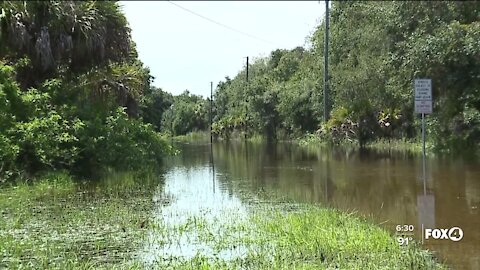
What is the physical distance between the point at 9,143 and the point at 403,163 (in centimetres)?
1441

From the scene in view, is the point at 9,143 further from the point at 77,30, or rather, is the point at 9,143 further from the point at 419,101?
the point at 419,101

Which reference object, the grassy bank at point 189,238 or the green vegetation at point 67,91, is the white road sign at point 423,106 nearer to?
the grassy bank at point 189,238

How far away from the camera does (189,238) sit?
29.8ft

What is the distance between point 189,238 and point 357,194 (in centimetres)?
615

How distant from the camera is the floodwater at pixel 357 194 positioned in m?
8.56

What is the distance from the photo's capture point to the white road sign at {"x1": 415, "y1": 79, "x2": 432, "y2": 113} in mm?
10445

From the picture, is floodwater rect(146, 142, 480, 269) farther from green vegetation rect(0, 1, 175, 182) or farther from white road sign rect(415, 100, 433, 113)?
green vegetation rect(0, 1, 175, 182)

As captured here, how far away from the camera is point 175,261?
7.49m

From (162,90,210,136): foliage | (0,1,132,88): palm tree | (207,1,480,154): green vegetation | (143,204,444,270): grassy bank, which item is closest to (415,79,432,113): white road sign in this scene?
(143,204,444,270): grassy bank

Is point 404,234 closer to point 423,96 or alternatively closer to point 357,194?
point 423,96

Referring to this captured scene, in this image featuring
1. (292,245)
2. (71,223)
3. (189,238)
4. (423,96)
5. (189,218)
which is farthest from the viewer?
(189,218)
